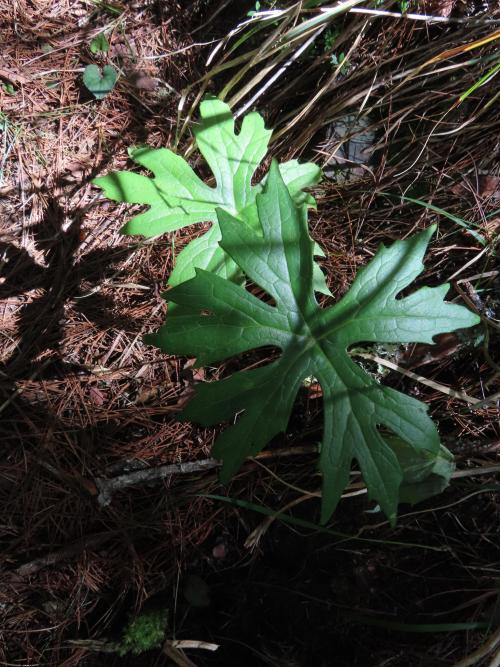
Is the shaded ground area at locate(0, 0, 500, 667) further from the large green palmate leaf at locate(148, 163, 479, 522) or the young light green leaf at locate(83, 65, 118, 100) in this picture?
the large green palmate leaf at locate(148, 163, 479, 522)

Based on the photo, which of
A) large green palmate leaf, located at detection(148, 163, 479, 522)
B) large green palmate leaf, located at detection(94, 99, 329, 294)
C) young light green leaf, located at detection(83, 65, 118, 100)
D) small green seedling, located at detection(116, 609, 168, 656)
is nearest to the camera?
large green palmate leaf, located at detection(148, 163, 479, 522)

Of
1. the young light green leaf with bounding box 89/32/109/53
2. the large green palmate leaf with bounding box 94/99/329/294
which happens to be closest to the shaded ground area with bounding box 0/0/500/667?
the young light green leaf with bounding box 89/32/109/53

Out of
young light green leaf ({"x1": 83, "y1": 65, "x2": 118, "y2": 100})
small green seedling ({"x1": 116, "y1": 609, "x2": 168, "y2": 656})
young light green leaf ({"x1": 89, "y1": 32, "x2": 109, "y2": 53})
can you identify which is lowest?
small green seedling ({"x1": 116, "y1": 609, "x2": 168, "y2": 656})

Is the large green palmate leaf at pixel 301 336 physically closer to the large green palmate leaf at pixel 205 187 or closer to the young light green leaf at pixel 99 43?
the large green palmate leaf at pixel 205 187

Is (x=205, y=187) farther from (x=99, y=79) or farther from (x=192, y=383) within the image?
(x=99, y=79)

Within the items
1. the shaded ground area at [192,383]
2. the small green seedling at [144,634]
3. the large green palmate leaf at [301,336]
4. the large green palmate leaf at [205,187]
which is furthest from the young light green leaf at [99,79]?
the small green seedling at [144,634]

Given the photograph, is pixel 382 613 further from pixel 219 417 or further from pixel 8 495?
pixel 8 495

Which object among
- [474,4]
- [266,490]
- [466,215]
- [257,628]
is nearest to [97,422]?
[266,490]
